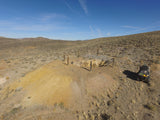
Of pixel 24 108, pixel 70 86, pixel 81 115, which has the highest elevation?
pixel 70 86

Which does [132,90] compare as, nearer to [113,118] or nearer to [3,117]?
[113,118]

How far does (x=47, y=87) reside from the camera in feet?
30.1

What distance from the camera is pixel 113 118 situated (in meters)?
6.96

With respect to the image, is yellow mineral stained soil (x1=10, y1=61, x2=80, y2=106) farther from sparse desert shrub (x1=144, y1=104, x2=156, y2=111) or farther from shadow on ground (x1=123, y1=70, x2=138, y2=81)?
shadow on ground (x1=123, y1=70, x2=138, y2=81)

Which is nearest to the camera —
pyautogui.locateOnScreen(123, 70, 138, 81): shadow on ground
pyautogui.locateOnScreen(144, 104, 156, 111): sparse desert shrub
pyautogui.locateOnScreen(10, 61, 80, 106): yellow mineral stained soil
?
pyautogui.locateOnScreen(144, 104, 156, 111): sparse desert shrub

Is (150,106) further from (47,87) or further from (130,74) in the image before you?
(47,87)

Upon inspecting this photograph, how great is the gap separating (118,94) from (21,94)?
10831 millimetres

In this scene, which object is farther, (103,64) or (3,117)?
(103,64)

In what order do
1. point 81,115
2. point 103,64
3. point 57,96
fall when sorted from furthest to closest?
point 103,64, point 57,96, point 81,115

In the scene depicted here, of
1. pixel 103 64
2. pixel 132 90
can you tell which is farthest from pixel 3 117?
pixel 103 64

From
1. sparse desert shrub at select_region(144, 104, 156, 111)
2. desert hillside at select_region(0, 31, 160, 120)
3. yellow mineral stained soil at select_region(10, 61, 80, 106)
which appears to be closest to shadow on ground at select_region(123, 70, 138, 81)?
desert hillside at select_region(0, 31, 160, 120)

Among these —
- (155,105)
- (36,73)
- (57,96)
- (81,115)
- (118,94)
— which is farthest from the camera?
(36,73)

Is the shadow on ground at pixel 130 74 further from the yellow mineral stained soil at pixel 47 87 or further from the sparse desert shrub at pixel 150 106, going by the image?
the yellow mineral stained soil at pixel 47 87

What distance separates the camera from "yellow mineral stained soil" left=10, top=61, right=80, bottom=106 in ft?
26.4
